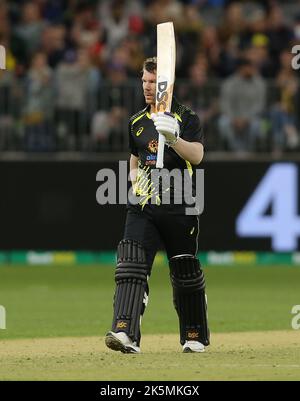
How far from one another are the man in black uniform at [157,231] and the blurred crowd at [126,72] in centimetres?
845

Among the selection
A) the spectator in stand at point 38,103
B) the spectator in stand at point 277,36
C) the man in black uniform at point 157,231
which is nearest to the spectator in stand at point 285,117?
the spectator in stand at point 277,36

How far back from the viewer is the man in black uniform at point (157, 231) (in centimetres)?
951

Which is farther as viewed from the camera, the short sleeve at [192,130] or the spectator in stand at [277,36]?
the spectator in stand at [277,36]

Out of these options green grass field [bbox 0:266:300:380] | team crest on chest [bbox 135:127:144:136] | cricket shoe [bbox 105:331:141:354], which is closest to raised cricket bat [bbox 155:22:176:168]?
team crest on chest [bbox 135:127:144:136]

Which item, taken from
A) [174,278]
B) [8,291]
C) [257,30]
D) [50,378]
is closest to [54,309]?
[8,291]

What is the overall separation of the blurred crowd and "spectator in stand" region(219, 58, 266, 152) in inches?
0.6

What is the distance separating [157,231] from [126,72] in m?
9.65

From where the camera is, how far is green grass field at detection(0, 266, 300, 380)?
8.77 meters

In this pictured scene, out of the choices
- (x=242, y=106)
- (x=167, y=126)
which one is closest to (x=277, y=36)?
(x=242, y=106)

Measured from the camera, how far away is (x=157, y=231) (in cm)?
973

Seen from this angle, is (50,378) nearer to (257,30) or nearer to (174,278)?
(174,278)

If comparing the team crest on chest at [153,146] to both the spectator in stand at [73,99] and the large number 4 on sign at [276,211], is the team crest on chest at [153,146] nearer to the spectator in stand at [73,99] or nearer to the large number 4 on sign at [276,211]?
the spectator in stand at [73,99]

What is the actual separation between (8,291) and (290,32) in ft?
23.1

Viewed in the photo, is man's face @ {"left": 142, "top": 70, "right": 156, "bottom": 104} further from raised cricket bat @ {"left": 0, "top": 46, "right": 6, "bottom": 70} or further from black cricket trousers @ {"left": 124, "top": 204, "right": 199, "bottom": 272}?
raised cricket bat @ {"left": 0, "top": 46, "right": 6, "bottom": 70}
